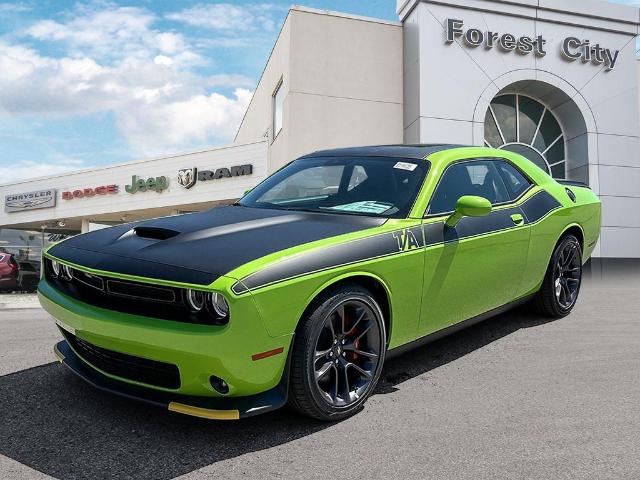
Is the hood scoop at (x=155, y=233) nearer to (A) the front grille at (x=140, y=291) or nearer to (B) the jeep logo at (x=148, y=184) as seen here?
(A) the front grille at (x=140, y=291)

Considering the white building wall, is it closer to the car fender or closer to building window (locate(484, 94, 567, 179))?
building window (locate(484, 94, 567, 179))

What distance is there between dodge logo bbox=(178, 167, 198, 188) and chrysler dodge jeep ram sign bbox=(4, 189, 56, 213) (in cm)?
1030

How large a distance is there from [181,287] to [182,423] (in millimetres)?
821

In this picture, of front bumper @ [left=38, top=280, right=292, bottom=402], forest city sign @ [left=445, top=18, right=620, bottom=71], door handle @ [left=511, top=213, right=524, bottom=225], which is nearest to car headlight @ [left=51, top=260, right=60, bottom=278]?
front bumper @ [left=38, top=280, right=292, bottom=402]

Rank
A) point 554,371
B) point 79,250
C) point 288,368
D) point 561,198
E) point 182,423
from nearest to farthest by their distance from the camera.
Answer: point 288,368 → point 182,423 → point 79,250 → point 554,371 → point 561,198

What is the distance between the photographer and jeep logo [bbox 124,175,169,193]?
25.0 meters

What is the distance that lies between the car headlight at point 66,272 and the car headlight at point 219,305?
40.3 inches

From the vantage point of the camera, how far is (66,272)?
3.17 metres

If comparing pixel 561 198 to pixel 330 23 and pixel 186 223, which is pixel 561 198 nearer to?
pixel 186 223

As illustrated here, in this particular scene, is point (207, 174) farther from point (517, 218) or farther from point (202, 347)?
point (202, 347)

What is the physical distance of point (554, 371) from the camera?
387 centimetres

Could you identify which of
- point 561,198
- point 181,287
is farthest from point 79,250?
point 561,198

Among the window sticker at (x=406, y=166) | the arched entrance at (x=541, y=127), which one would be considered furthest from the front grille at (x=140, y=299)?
the arched entrance at (x=541, y=127)

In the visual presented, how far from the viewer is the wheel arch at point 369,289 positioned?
280 cm
